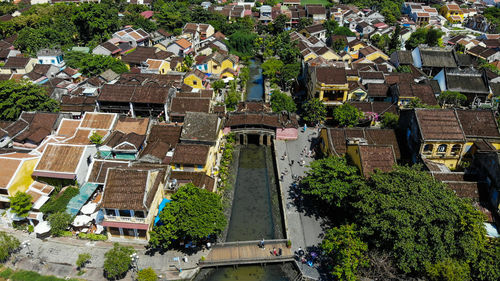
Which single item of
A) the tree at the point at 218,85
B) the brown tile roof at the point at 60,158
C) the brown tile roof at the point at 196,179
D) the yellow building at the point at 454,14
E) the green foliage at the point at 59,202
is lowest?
the yellow building at the point at 454,14

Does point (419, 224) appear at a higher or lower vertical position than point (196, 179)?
higher

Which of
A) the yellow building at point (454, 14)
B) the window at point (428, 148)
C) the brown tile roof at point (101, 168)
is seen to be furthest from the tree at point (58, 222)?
the yellow building at point (454, 14)

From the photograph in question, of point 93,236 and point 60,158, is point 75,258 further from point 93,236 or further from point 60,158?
point 60,158

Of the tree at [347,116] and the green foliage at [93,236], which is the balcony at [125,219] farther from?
the tree at [347,116]

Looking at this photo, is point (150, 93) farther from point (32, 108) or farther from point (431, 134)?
point (431, 134)

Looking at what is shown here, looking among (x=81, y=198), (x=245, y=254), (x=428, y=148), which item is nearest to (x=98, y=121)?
(x=81, y=198)
